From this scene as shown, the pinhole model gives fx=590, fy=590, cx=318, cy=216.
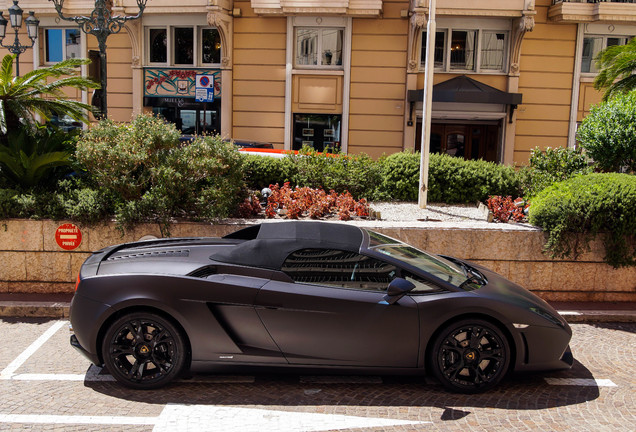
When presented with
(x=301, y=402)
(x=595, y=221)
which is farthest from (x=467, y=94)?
(x=301, y=402)

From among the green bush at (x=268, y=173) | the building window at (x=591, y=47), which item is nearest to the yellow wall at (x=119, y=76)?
the green bush at (x=268, y=173)

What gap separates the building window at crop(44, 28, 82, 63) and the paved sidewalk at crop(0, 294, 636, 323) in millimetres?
16503

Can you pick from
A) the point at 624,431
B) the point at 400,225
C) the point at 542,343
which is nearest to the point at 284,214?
the point at 400,225

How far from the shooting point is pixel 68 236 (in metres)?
7.87

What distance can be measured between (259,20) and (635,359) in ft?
56.1

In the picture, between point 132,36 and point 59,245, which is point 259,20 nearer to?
point 132,36

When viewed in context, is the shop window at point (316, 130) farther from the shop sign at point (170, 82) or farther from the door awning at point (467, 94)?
the shop sign at point (170, 82)

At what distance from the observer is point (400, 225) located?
802cm

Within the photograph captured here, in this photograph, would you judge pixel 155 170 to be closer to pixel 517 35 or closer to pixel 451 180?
pixel 451 180

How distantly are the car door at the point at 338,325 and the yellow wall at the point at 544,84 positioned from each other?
16.5 m

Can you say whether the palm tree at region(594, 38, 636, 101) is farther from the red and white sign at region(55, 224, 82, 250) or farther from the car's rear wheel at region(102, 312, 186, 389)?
the car's rear wheel at region(102, 312, 186, 389)

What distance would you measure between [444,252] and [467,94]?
12378 millimetres

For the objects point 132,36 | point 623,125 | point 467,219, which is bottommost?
point 467,219

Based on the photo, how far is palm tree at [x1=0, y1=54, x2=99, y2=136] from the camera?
28.4 feet
